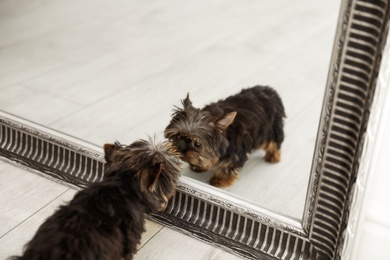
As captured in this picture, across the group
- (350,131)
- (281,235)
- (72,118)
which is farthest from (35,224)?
(350,131)

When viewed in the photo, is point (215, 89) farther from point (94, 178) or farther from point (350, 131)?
point (350, 131)

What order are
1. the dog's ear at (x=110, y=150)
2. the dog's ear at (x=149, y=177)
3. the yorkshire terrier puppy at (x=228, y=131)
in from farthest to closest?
the yorkshire terrier puppy at (x=228, y=131), the dog's ear at (x=110, y=150), the dog's ear at (x=149, y=177)

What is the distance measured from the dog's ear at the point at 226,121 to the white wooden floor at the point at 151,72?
0.57 feet

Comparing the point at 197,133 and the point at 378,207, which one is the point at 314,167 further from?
the point at 197,133

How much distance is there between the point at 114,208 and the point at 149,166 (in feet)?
0.47

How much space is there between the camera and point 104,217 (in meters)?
1.38

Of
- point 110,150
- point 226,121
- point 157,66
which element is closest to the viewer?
point 110,150

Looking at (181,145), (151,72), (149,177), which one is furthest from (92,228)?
(151,72)

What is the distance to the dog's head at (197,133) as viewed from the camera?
1650 millimetres

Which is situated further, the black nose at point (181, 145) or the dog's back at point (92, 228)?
the black nose at point (181, 145)

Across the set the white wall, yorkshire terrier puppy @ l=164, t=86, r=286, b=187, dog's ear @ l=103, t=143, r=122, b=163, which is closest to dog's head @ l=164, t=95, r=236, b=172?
yorkshire terrier puppy @ l=164, t=86, r=286, b=187

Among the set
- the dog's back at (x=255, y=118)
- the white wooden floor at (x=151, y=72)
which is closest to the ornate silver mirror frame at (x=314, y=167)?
the white wooden floor at (x=151, y=72)

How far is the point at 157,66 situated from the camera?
197cm

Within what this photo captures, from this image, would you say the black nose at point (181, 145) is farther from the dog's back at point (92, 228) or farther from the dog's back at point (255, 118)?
the dog's back at point (92, 228)
